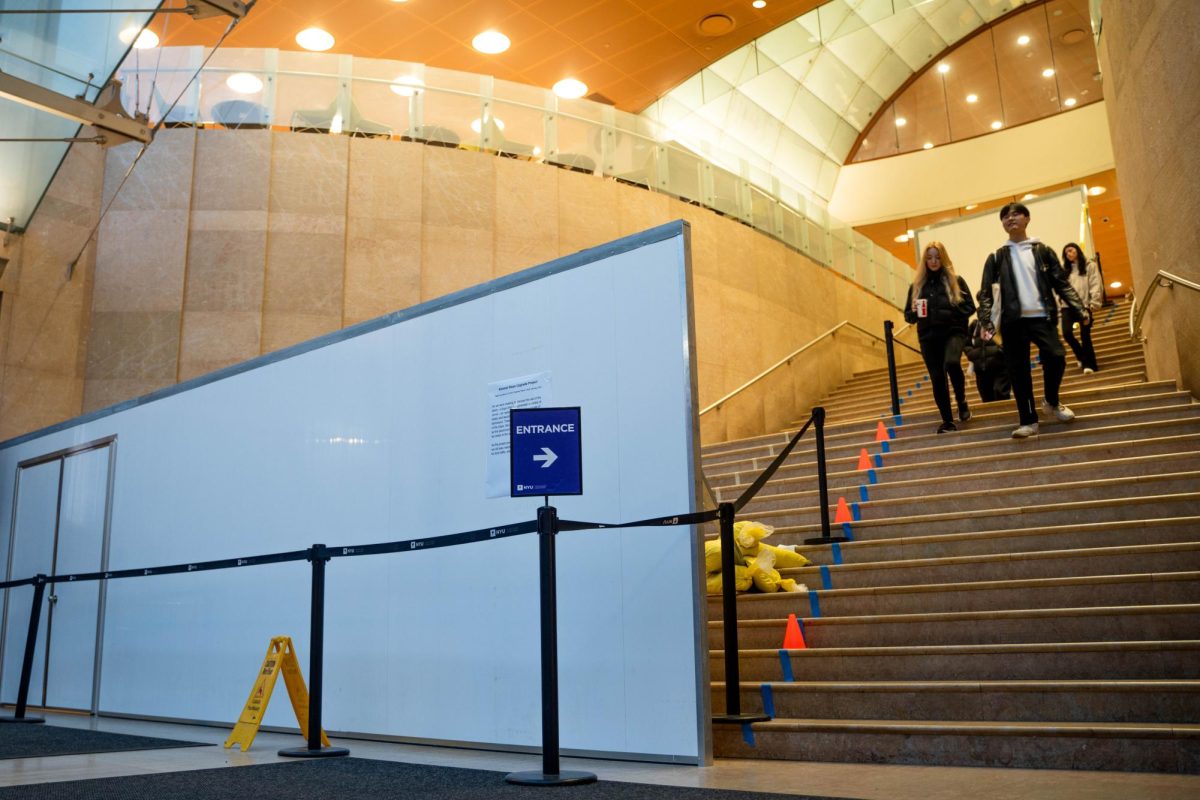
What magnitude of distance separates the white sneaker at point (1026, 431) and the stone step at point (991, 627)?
8.84 ft

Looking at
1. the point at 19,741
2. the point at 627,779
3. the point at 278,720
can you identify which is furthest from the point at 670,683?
the point at 19,741

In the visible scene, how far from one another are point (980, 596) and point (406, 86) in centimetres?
1029

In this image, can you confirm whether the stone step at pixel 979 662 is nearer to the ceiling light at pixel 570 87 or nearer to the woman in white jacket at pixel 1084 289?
the woman in white jacket at pixel 1084 289

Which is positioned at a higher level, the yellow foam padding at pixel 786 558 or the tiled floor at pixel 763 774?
the yellow foam padding at pixel 786 558

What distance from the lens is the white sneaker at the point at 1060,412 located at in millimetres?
7758

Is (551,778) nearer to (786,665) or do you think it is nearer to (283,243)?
(786,665)

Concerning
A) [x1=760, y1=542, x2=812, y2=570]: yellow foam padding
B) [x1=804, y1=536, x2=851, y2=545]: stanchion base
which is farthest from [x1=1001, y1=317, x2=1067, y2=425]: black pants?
[x1=760, y1=542, x2=812, y2=570]: yellow foam padding

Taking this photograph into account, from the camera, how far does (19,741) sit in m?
6.30

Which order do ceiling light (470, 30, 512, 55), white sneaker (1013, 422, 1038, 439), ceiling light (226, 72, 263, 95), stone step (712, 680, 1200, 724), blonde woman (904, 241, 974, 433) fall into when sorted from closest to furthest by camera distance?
1. stone step (712, 680, 1200, 724)
2. white sneaker (1013, 422, 1038, 439)
3. blonde woman (904, 241, 974, 433)
4. ceiling light (226, 72, 263, 95)
5. ceiling light (470, 30, 512, 55)

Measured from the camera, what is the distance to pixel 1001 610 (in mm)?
5395

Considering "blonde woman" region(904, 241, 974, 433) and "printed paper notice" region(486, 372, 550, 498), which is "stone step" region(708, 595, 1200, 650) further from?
"blonde woman" region(904, 241, 974, 433)

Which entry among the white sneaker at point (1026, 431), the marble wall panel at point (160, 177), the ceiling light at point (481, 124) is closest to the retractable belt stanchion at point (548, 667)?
the white sneaker at point (1026, 431)

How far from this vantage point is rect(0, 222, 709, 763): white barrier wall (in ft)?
16.0

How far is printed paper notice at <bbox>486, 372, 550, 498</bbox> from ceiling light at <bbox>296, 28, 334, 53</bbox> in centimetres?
1452
